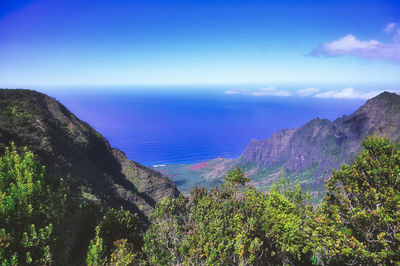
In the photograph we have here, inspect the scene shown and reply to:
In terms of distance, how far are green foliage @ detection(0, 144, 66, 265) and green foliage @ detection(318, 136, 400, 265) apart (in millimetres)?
21251

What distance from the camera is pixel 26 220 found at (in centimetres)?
1545

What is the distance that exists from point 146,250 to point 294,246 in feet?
44.9

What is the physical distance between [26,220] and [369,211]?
88.1 feet

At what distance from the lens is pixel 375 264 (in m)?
17.1

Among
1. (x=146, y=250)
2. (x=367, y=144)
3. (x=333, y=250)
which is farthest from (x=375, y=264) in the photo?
(x=146, y=250)

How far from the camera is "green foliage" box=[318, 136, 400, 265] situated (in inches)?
649

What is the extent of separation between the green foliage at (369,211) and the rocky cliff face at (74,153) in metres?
43.2

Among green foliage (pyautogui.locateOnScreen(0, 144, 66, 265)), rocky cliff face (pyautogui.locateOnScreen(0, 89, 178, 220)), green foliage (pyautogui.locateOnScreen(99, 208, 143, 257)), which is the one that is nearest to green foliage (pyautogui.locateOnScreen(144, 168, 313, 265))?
green foliage (pyautogui.locateOnScreen(99, 208, 143, 257))

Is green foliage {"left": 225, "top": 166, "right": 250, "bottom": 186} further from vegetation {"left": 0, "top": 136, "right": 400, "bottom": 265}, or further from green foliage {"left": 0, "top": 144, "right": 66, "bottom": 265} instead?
green foliage {"left": 0, "top": 144, "right": 66, "bottom": 265}

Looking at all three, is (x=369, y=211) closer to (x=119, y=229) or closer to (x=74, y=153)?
(x=119, y=229)

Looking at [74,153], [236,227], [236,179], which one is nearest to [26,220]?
[236,227]

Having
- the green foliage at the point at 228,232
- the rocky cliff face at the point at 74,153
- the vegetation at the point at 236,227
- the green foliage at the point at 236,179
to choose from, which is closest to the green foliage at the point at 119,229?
the vegetation at the point at 236,227

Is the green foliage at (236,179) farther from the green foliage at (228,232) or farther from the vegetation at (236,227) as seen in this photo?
the vegetation at (236,227)

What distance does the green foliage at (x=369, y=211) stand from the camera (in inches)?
649
